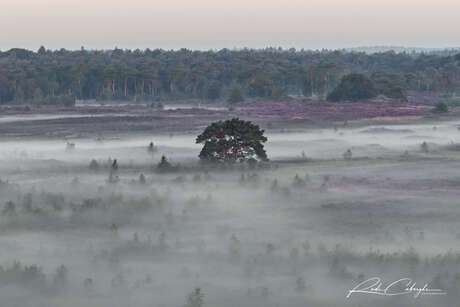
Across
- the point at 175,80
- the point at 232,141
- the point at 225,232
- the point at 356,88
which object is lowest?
the point at 225,232

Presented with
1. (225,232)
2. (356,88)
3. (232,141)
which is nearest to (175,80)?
(356,88)

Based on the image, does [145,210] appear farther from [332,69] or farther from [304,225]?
[332,69]

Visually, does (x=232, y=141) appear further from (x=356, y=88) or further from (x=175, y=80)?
(x=175, y=80)

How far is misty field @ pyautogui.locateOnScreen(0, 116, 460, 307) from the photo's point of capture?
1914 centimetres

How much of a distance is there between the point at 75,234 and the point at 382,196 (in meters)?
12.8

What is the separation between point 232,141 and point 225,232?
54.2 feet

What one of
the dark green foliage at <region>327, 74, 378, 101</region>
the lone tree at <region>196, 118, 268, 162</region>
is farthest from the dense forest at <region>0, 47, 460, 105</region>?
the lone tree at <region>196, 118, 268, 162</region>

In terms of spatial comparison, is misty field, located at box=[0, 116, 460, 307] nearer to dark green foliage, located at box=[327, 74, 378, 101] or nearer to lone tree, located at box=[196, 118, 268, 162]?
lone tree, located at box=[196, 118, 268, 162]

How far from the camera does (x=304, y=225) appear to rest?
26656mm

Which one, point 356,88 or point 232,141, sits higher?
point 356,88

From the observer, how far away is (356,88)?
108438mm

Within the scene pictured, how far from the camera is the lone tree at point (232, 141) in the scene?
134 ft

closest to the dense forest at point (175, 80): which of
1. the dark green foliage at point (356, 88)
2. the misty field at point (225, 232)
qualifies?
the dark green foliage at point (356, 88)

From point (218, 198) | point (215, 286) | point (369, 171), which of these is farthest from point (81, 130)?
point (215, 286)
